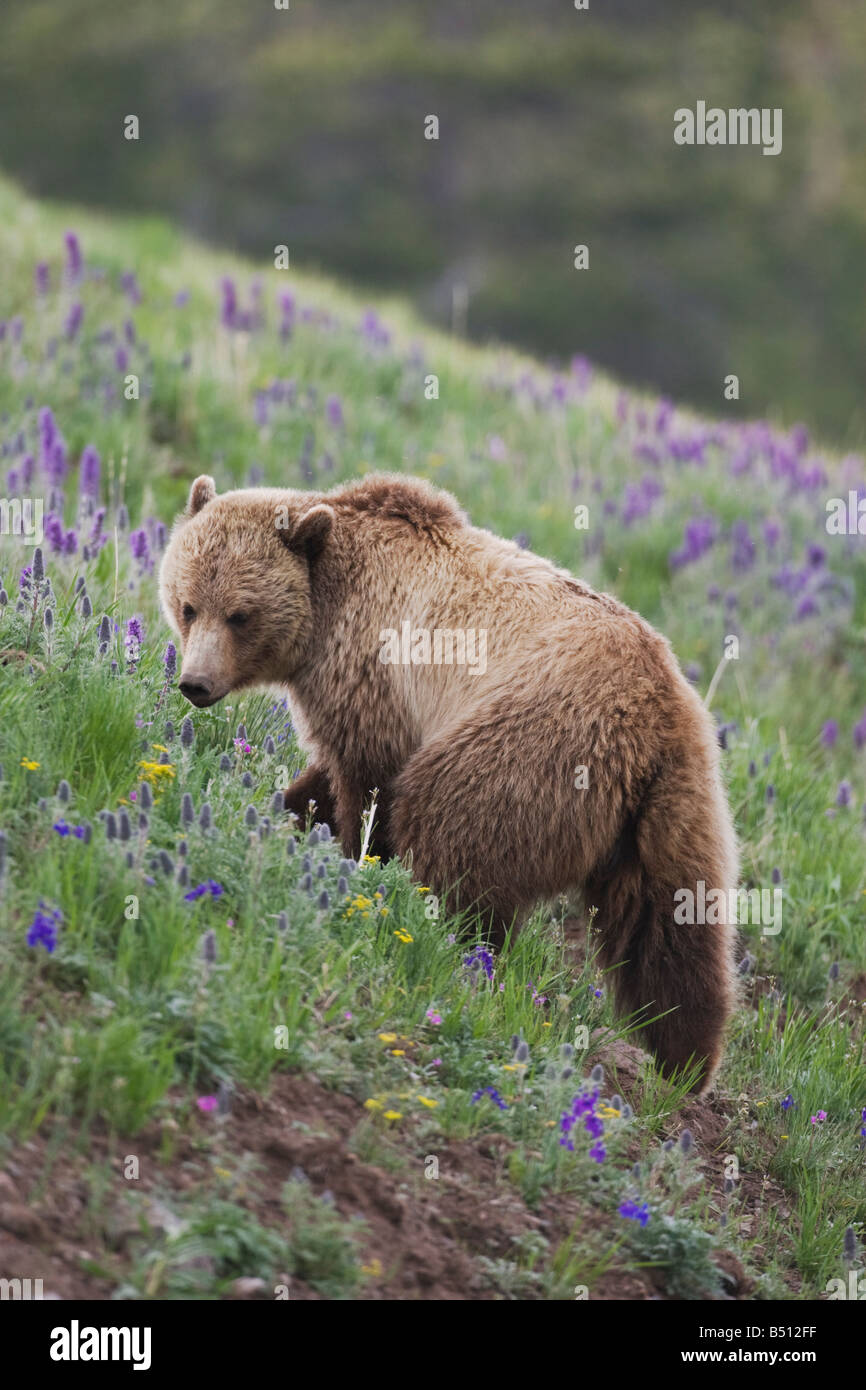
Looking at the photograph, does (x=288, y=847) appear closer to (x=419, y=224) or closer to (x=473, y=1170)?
(x=473, y=1170)

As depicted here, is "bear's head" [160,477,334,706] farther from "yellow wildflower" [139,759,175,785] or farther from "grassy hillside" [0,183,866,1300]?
"yellow wildflower" [139,759,175,785]

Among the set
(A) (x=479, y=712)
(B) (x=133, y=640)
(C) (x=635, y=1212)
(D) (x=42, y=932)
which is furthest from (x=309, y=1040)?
(B) (x=133, y=640)

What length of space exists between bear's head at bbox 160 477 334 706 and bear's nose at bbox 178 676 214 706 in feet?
0.54

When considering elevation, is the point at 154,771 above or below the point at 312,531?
below

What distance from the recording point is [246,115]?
31.8 metres

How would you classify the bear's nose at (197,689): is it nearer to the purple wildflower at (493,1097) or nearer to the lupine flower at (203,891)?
the lupine flower at (203,891)

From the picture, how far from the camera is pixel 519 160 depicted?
32250 mm

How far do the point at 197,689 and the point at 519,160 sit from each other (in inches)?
1180

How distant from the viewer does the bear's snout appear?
177 inches

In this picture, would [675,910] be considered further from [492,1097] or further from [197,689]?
[197,689]

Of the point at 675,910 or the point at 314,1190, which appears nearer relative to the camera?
the point at 314,1190

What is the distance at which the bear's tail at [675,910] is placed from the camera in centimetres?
439

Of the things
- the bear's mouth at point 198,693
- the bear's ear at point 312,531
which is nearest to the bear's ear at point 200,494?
the bear's ear at point 312,531

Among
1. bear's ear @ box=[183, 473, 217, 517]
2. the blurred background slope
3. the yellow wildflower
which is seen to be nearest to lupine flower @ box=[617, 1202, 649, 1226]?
the yellow wildflower
